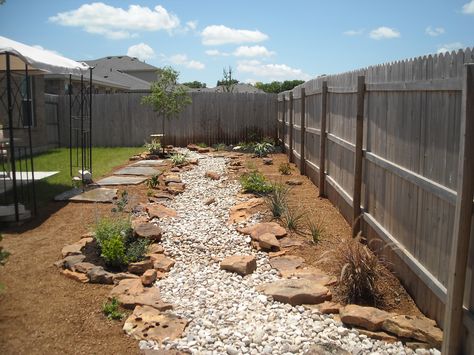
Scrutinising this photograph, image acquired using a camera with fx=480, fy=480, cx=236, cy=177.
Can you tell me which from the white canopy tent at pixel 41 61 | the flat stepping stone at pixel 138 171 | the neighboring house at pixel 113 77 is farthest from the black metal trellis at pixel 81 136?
the neighboring house at pixel 113 77

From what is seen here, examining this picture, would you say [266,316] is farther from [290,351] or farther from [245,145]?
[245,145]

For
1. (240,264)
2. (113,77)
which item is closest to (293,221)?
(240,264)

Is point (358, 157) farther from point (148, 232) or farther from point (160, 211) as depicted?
point (160, 211)

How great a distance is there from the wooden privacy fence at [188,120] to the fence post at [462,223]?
48.4 ft

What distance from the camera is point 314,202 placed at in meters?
7.93

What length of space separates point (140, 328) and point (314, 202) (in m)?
4.82

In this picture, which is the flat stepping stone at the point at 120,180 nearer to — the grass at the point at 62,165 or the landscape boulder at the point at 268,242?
the grass at the point at 62,165

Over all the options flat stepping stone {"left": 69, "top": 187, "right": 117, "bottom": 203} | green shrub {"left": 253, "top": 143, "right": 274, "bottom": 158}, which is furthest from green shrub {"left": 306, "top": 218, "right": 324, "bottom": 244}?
green shrub {"left": 253, "top": 143, "right": 274, "bottom": 158}

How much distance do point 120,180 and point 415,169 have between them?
684 centimetres

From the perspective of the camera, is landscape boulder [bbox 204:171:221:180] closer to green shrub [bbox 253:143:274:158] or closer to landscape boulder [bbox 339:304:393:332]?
green shrub [bbox 253:143:274:158]

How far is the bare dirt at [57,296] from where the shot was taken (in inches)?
133

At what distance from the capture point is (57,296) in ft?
13.8

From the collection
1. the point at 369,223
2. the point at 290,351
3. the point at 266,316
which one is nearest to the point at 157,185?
the point at 369,223

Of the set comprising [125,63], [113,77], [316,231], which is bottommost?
[316,231]
